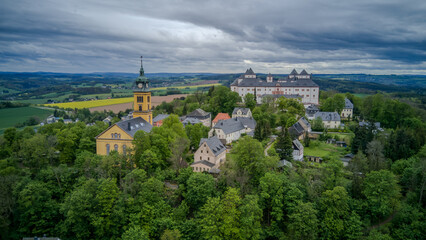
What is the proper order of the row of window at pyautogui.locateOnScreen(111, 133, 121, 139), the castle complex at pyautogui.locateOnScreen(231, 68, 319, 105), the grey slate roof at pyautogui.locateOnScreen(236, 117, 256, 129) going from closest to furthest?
1. the row of window at pyautogui.locateOnScreen(111, 133, 121, 139)
2. the grey slate roof at pyautogui.locateOnScreen(236, 117, 256, 129)
3. the castle complex at pyautogui.locateOnScreen(231, 68, 319, 105)

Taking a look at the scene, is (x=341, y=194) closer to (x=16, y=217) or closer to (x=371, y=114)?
(x=16, y=217)

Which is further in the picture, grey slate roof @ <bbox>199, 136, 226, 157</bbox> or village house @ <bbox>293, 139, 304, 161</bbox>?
village house @ <bbox>293, 139, 304, 161</bbox>

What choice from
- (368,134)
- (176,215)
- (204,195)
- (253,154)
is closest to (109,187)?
(176,215)

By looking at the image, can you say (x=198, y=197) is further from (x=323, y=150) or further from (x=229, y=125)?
(x=323, y=150)

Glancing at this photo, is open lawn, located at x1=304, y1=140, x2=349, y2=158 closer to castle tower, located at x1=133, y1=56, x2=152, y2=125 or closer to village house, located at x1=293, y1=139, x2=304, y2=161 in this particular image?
village house, located at x1=293, y1=139, x2=304, y2=161

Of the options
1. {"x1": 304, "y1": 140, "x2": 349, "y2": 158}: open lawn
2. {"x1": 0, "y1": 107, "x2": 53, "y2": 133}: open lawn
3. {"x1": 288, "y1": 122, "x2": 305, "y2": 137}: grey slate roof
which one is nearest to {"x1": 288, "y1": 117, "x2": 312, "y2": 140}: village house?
{"x1": 288, "y1": 122, "x2": 305, "y2": 137}: grey slate roof

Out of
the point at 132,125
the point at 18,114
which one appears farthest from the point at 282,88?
the point at 18,114
